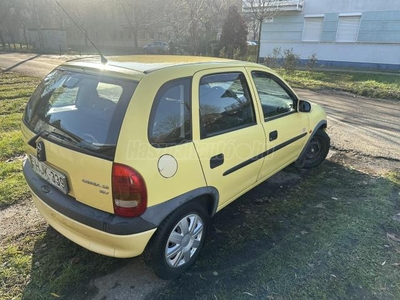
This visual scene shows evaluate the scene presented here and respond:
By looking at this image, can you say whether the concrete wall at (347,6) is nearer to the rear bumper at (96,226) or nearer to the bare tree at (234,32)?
the bare tree at (234,32)

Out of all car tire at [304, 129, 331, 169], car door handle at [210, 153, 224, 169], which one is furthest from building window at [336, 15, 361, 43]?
car door handle at [210, 153, 224, 169]

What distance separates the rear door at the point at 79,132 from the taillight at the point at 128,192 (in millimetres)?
51

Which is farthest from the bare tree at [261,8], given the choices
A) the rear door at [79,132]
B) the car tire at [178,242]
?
the car tire at [178,242]

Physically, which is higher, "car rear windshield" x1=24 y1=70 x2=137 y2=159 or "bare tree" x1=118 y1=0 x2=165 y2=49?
"bare tree" x1=118 y1=0 x2=165 y2=49

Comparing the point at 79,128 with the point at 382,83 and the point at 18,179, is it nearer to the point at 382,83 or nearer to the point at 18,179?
the point at 18,179

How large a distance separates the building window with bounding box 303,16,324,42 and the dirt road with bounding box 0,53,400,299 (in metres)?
9.22

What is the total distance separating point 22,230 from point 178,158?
6.36ft

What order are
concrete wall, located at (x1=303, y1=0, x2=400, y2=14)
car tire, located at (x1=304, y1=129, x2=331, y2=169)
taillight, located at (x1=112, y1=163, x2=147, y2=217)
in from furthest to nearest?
1. concrete wall, located at (x1=303, y1=0, x2=400, y2=14)
2. car tire, located at (x1=304, y1=129, x2=331, y2=169)
3. taillight, located at (x1=112, y1=163, x2=147, y2=217)

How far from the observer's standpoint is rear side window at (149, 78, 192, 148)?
2.01 meters

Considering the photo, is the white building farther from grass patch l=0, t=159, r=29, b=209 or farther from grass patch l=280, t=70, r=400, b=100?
grass patch l=0, t=159, r=29, b=209

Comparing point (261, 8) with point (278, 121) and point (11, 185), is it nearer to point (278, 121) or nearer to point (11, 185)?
point (278, 121)

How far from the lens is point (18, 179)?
3703 mm

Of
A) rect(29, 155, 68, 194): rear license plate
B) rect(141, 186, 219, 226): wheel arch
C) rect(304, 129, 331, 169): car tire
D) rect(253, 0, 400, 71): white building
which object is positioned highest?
rect(253, 0, 400, 71): white building

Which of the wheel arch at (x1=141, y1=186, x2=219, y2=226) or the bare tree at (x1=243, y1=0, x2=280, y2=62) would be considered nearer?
the wheel arch at (x1=141, y1=186, x2=219, y2=226)
